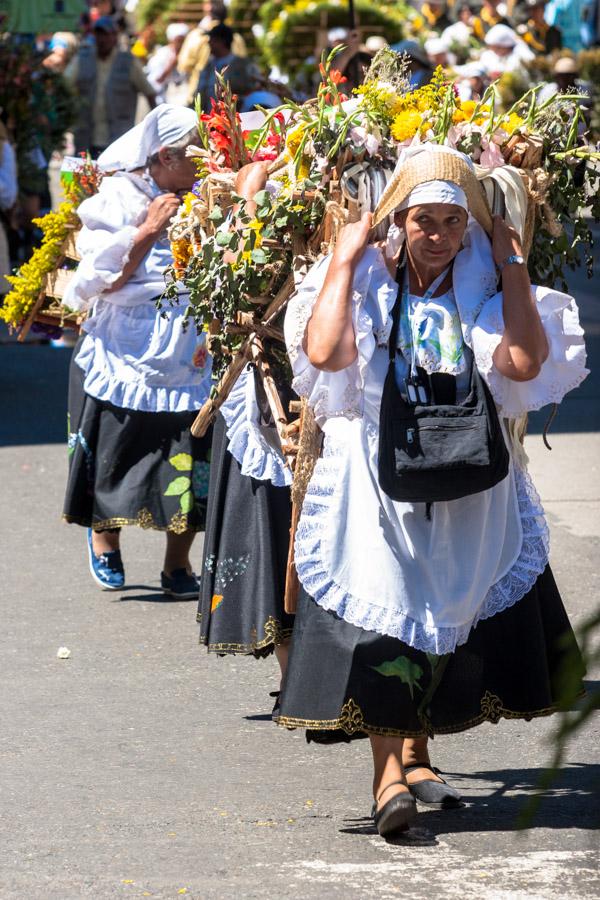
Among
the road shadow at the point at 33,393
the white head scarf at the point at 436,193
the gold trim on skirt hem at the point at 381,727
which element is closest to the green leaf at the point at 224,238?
the white head scarf at the point at 436,193

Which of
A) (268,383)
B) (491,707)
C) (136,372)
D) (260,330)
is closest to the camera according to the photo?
(491,707)

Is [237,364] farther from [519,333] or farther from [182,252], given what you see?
[519,333]

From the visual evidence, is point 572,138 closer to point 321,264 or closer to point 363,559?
point 321,264

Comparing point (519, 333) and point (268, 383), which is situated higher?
point (519, 333)

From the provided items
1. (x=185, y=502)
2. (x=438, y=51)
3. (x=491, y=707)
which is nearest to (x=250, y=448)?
(x=491, y=707)

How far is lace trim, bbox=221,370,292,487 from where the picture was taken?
16.5 feet

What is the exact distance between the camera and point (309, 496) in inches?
168

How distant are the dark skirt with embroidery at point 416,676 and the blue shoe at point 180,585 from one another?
253 cm

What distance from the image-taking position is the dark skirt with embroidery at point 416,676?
13.6ft

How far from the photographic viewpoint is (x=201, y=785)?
183 inches

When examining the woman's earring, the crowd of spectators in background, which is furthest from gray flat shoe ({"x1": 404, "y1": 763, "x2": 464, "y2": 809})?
the crowd of spectators in background

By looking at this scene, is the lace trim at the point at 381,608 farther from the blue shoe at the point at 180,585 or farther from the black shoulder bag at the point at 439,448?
the blue shoe at the point at 180,585

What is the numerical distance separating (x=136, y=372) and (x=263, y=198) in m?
2.25

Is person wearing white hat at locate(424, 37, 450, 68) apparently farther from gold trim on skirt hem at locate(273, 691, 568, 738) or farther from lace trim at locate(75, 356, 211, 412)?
gold trim on skirt hem at locate(273, 691, 568, 738)
